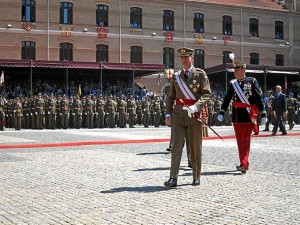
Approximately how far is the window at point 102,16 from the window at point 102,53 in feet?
6.01

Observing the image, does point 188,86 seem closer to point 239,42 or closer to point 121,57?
point 121,57

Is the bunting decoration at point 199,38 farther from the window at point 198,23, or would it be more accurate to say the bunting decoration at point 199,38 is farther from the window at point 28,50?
the window at point 28,50

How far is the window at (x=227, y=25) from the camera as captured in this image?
43.4 meters

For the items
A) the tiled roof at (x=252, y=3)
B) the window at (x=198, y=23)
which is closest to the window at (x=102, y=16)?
the window at (x=198, y=23)

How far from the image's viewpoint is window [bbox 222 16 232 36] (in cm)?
4344

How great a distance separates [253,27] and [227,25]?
3.01 metres

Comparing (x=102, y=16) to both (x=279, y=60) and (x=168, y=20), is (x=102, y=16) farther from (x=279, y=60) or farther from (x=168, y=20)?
(x=279, y=60)

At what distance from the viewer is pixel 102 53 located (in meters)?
38.8

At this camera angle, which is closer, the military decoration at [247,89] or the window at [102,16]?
the military decoration at [247,89]

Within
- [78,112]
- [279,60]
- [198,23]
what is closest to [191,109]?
[78,112]

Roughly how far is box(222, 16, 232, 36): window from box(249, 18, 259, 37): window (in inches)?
90.6

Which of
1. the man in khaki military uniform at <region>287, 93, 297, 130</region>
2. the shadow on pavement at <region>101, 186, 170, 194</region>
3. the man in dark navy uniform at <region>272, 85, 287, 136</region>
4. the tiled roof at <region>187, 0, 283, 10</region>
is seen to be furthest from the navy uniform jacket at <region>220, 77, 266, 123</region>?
the tiled roof at <region>187, 0, 283, 10</region>

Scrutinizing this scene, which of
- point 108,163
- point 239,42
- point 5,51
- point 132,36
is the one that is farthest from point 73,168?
point 239,42

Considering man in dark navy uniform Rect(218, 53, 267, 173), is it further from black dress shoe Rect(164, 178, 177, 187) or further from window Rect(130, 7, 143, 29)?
window Rect(130, 7, 143, 29)
